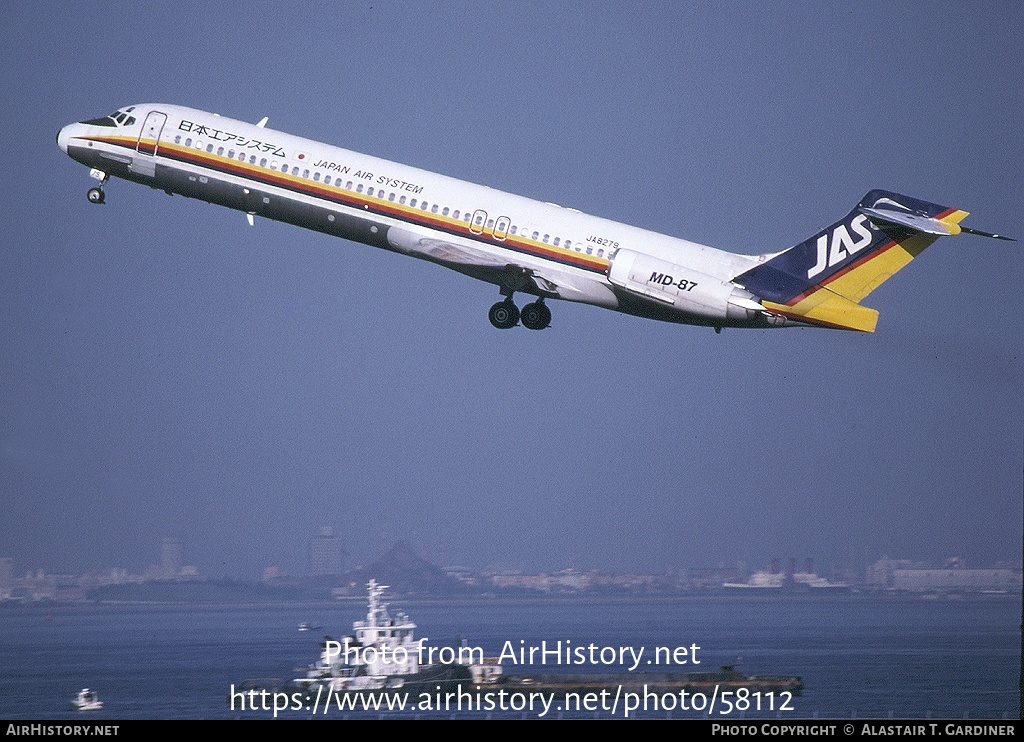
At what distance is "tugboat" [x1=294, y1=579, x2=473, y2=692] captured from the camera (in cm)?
5588

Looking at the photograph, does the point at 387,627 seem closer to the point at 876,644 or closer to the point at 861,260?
the point at 861,260

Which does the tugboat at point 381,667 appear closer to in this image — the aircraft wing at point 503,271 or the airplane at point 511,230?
the airplane at point 511,230

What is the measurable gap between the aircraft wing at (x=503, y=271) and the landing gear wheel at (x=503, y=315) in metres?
1.46

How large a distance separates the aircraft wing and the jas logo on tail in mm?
5798

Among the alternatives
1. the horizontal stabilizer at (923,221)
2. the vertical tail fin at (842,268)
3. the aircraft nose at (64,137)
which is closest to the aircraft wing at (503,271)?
the vertical tail fin at (842,268)

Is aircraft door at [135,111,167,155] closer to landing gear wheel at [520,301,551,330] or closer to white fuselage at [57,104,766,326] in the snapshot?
white fuselage at [57,104,766,326]

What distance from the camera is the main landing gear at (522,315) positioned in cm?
4075

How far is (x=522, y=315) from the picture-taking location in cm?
4103

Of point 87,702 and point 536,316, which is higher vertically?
point 536,316

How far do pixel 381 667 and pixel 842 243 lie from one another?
29.0 meters

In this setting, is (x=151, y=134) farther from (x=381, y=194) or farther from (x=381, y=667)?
(x=381, y=667)

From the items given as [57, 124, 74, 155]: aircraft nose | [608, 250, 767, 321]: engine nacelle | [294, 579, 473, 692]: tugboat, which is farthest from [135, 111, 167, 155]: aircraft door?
[294, 579, 473, 692]: tugboat

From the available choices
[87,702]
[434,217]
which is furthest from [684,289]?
[87,702]
